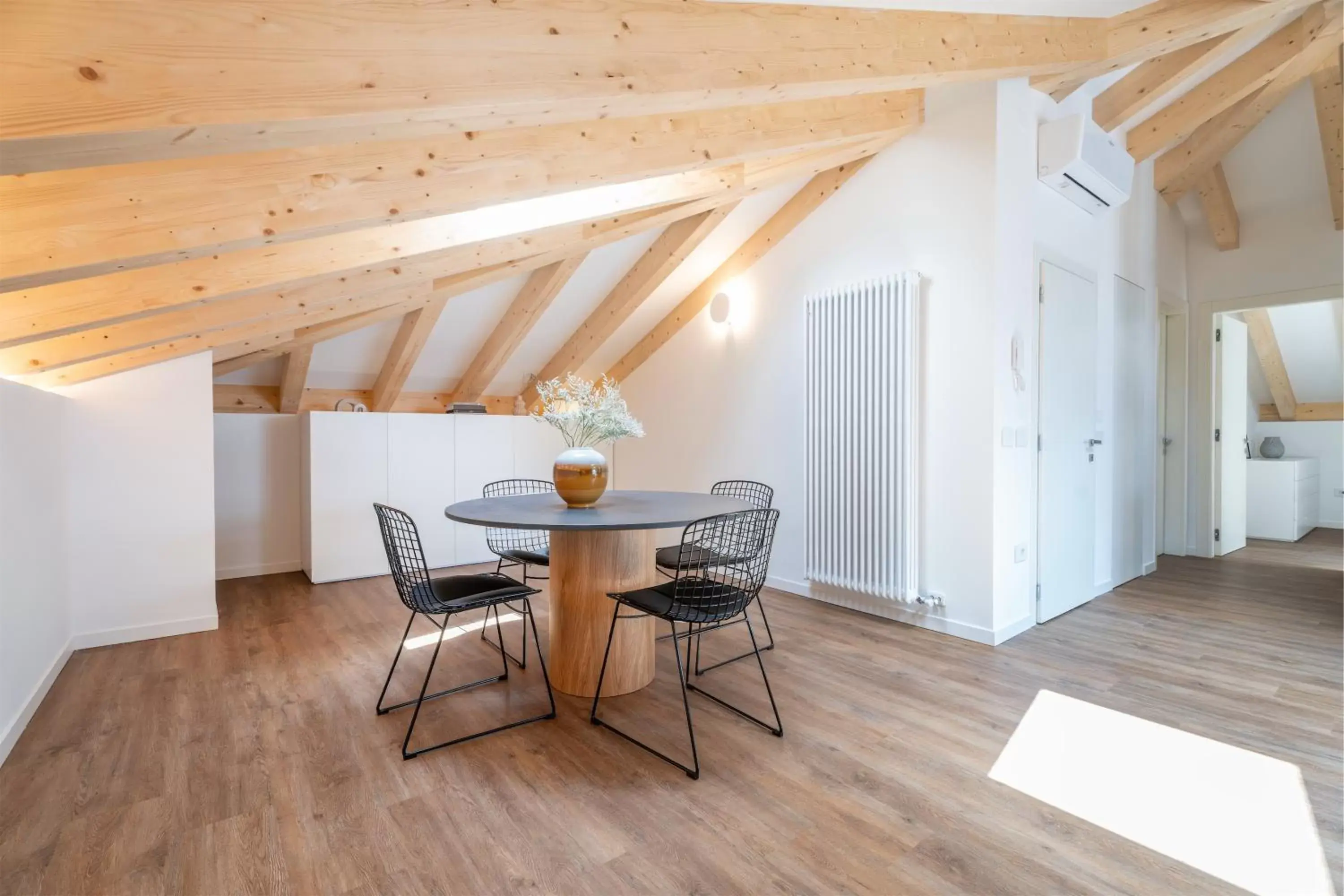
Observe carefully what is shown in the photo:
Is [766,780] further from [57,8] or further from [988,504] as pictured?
[57,8]

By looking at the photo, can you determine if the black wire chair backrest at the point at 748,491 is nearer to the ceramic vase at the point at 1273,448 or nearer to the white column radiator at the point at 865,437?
the white column radiator at the point at 865,437

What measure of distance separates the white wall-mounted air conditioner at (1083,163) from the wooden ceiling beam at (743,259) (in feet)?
3.38

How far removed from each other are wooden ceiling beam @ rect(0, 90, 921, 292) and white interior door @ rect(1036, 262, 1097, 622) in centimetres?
205

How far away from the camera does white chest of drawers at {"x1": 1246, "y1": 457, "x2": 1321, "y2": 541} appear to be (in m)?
6.39

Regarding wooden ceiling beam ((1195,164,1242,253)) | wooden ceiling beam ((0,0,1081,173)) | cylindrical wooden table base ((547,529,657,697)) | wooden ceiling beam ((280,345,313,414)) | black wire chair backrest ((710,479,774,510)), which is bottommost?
cylindrical wooden table base ((547,529,657,697))

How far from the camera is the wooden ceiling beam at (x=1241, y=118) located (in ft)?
11.5

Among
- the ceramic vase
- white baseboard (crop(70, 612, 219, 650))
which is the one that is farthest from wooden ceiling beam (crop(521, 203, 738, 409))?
the ceramic vase

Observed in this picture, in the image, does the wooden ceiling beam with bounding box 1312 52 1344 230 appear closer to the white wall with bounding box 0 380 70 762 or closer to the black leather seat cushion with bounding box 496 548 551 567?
the black leather seat cushion with bounding box 496 548 551 567

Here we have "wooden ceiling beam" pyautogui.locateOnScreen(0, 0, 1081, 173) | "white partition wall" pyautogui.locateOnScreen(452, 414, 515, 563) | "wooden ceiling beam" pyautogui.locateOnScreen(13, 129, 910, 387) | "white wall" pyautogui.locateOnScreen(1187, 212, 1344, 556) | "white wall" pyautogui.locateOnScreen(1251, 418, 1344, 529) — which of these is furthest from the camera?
"white wall" pyautogui.locateOnScreen(1251, 418, 1344, 529)

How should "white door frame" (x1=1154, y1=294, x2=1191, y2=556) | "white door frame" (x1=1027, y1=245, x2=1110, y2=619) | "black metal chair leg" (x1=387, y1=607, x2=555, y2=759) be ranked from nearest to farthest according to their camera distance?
1. "black metal chair leg" (x1=387, y1=607, x2=555, y2=759)
2. "white door frame" (x1=1027, y1=245, x2=1110, y2=619)
3. "white door frame" (x1=1154, y1=294, x2=1191, y2=556)

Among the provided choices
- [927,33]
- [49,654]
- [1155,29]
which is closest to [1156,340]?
[1155,29]

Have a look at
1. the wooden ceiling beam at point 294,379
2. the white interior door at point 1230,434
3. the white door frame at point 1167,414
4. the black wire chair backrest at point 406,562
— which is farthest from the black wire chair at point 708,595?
the white interior door at point 1230,434

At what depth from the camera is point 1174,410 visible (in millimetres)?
5461

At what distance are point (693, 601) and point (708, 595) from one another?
7cm
